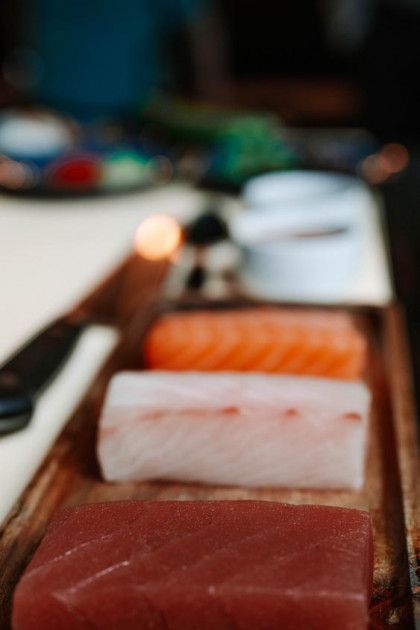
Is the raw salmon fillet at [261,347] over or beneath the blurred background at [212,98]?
beneath

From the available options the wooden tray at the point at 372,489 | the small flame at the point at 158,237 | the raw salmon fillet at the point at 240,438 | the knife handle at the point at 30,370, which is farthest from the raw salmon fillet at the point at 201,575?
the small flame at the point at 158,237

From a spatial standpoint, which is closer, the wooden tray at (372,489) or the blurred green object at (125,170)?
the wooden tray at (372,489)

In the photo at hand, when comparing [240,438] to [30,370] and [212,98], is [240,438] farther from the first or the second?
[212,98]

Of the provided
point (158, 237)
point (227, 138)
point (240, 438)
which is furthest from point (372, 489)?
point (227, 138)

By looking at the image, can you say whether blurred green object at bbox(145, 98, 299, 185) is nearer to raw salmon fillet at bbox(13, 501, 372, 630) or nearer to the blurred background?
the blurred background

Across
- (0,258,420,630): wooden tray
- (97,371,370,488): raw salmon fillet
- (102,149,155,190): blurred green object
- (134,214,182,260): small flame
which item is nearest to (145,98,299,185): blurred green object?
(102,149,155,190): blurred green object

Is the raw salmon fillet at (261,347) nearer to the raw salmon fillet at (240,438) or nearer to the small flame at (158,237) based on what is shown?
the raw salmon fillet at (240,438)
